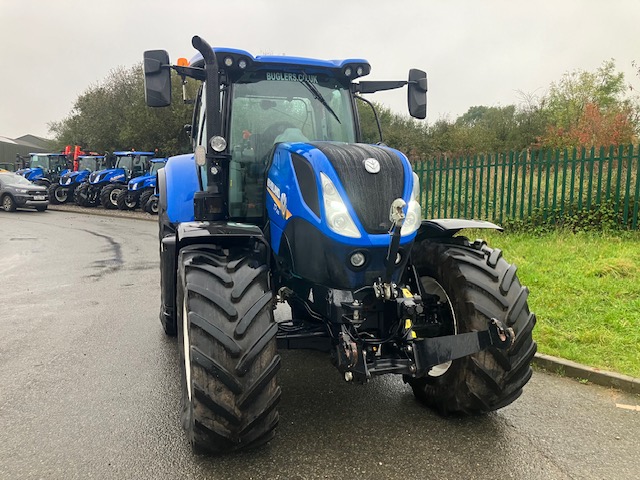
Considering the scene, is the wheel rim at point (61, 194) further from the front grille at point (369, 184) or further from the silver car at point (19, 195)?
the front grille at point (369, 184)

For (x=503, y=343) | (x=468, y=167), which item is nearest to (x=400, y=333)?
(x=503, y=343)

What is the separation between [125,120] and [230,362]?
31.3 meters

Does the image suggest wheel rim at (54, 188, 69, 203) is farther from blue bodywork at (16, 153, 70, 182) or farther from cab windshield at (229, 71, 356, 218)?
cab windshield at (229, 71, 356, 218)

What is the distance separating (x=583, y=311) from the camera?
5312mm

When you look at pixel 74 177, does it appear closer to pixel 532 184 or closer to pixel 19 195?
Result: pixel 19 195

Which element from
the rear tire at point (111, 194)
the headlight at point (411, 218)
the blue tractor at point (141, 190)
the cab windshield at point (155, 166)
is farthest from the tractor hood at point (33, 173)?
the headlight at point (411, 218)

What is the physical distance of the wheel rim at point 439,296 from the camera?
11.3 ft

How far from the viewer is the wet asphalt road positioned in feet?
9.51

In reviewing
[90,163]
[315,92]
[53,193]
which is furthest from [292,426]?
[53,193]

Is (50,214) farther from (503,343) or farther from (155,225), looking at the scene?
(503,343)

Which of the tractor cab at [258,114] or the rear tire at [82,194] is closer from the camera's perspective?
the tractor cab at [258,114]

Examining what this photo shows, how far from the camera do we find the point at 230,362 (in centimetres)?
267

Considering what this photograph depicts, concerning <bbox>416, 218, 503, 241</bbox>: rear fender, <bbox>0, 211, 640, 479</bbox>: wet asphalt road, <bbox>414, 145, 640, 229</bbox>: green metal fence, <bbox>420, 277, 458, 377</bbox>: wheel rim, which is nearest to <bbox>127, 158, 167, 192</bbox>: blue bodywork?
<bbox>414, 145, 640, 229</bbox>: green metal fence

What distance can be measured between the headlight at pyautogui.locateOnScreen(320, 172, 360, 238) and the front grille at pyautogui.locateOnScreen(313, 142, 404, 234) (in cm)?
6
